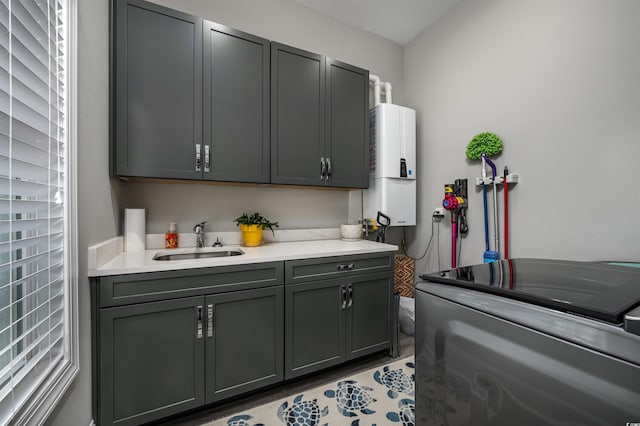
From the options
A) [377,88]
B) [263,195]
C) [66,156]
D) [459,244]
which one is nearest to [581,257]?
[459,244]

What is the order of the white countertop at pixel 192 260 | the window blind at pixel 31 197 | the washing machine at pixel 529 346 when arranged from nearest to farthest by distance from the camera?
the washing machine at pixel 529 346 < the window blind at pixel 31 197 < the white countertop at pixel 192 260

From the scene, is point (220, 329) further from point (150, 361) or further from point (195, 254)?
point (195, 254)

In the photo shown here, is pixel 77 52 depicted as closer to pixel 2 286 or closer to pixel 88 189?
pixel 88 189

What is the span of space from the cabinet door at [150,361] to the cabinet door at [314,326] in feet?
1.74

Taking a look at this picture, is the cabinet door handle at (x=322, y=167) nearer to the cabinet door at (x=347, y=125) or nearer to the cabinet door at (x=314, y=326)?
the cabinet door at (x=347, y=125)

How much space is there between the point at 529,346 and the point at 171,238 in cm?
207

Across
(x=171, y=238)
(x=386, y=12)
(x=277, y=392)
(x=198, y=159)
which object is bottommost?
(x=277, y=392)

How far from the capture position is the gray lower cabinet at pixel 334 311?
1.75 metres

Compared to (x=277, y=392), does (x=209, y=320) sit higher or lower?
higher

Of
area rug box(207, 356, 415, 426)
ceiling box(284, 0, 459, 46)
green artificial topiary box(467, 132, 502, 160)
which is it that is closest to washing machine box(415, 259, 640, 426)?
area rug box(207, 356, 415, 426)

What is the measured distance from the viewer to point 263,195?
7.75 feet

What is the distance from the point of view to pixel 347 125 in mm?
2330

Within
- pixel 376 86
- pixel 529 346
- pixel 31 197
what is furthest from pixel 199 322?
pixel 376 86

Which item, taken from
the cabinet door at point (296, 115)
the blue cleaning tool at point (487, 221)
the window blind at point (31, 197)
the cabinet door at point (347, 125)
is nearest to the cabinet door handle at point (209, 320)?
the window blind at point (31, 197)
